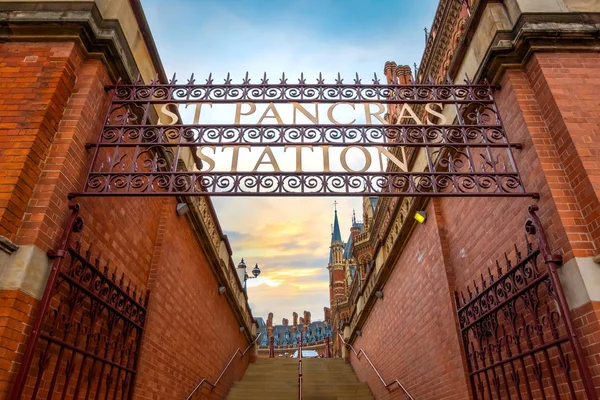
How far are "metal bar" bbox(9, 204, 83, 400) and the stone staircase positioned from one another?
8.61m

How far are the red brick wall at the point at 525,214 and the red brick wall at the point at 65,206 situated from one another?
4.43 m

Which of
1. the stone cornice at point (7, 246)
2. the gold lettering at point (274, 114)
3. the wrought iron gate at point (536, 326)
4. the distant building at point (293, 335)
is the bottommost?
the wrought iron gate at point (536, 326)

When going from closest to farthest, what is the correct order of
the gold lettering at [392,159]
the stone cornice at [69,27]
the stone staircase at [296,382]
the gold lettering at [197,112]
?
the stone cornice at [69,27] < the gold lettering at [392,159] < the gold lettering at [197,112] < the stone staircase at [296,382]

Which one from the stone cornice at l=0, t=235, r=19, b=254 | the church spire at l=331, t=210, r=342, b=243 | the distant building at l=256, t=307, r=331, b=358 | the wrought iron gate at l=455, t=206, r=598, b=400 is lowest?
the wrought iron gate at l=455, t=206, r=598, b=400

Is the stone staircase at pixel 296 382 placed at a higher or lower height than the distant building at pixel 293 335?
lower

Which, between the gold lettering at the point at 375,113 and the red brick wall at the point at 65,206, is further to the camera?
the gold lettering at the point at 375,113

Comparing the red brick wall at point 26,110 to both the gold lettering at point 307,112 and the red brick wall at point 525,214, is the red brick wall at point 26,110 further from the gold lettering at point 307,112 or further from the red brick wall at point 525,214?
the red brick wall at point 525,214

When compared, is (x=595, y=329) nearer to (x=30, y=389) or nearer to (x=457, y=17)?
(x=30, y=389)

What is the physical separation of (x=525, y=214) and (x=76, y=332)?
488cm

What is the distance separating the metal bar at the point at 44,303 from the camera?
120 inches

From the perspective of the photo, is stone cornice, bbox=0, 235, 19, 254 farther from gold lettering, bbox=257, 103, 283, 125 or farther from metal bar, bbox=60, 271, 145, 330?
gold lettering, bbox=257, 103, 283, 125

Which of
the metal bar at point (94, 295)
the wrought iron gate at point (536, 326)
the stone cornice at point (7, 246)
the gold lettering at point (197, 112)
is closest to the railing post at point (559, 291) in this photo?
the wrought iron gate at point (536, 326)

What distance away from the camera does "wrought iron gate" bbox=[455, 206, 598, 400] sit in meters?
3.36

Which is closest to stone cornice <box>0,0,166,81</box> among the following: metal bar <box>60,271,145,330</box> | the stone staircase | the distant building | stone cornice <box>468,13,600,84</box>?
metal bar <box>60,271,145,330</box>
